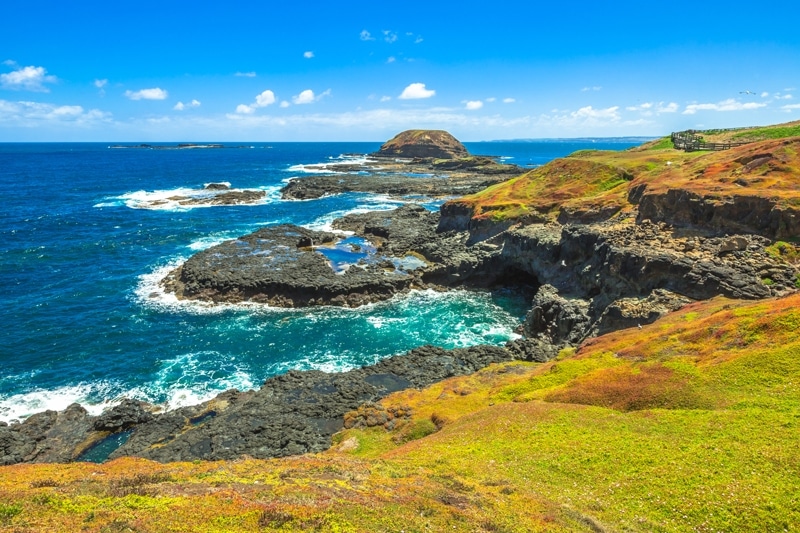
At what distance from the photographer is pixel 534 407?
88.2 ft

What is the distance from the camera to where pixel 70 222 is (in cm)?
10181

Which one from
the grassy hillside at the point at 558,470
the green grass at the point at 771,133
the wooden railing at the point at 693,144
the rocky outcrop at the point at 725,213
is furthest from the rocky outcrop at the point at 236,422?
the green grass at the point at 771,133

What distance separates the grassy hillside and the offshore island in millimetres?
111

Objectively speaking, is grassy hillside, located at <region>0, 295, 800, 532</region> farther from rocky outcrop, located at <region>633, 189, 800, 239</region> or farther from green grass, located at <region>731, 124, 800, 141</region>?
green grass, located at <region>731, 124, 800, 141</region>

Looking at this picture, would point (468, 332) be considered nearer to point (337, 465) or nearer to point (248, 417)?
point (248, 417)

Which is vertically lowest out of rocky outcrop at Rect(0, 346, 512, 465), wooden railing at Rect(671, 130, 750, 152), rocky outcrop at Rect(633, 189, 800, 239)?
rocky outcrop at Rect(0, 346, 512, 465)

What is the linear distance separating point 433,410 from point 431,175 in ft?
545

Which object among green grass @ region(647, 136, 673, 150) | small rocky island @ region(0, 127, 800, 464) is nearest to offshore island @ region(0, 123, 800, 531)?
small rocky island @ region(0, 127, 800, 464)

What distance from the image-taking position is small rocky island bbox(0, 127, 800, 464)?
34.9 meters

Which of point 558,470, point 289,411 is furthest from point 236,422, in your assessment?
point 558,470

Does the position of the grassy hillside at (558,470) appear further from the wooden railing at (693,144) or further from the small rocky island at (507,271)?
the wooden railing at (693,144)

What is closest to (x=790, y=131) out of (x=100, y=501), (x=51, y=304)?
(x=100, y=501)

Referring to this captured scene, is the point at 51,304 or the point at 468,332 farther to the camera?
the point at 51,304

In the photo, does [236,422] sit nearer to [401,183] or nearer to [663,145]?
[663,145]
